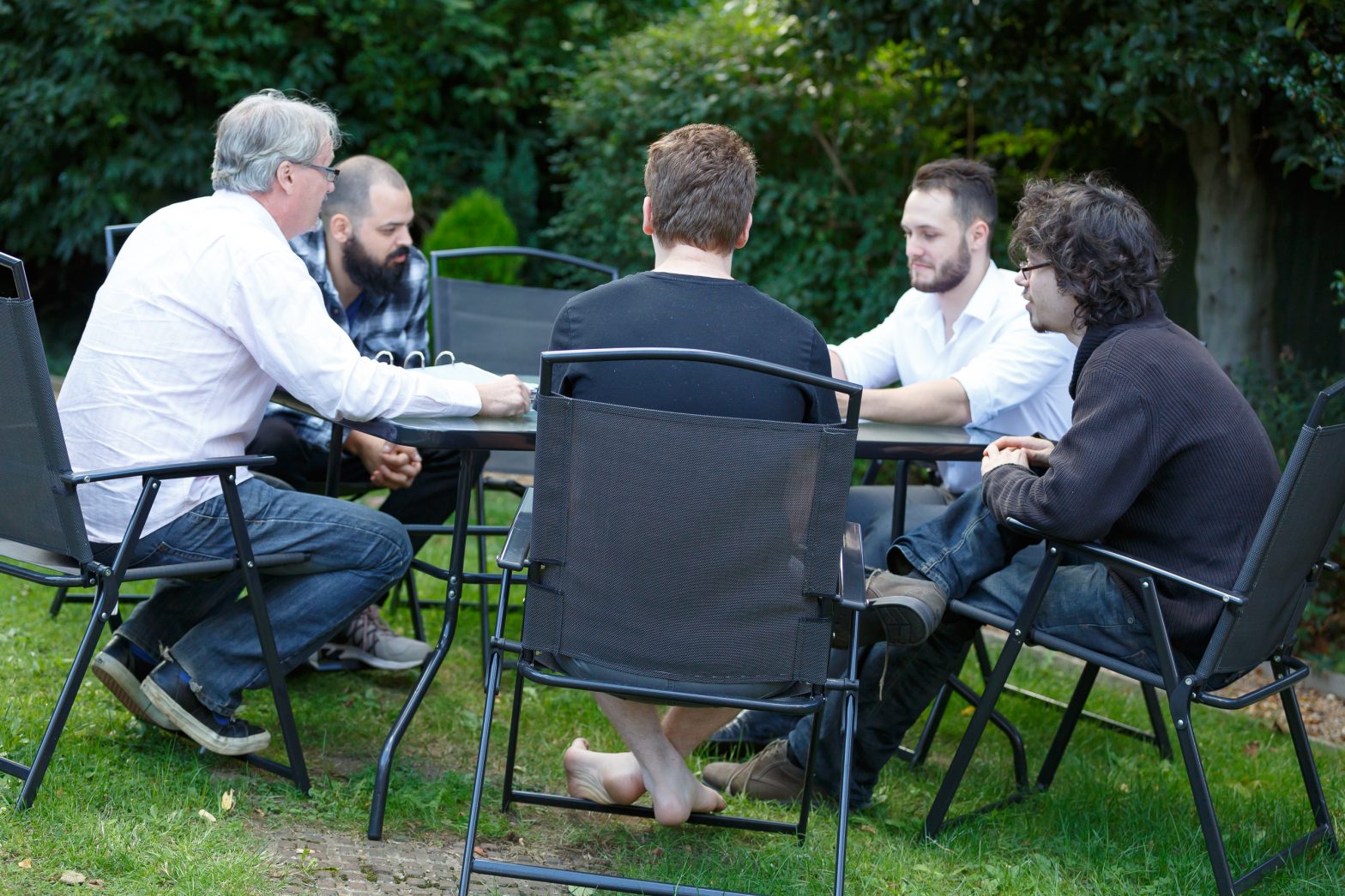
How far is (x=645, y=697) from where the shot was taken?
2393mm

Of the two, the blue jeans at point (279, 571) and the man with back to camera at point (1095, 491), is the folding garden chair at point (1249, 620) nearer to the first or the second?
the man with back to camera at point (1095, 491)

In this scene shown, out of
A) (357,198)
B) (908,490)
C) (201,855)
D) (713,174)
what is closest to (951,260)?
(908,490)

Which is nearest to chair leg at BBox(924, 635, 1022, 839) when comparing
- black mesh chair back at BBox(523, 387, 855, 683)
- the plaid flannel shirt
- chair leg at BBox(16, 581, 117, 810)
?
black mesh chair back at BBox(523, 387, 855, 683)

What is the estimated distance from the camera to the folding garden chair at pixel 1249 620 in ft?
8.25

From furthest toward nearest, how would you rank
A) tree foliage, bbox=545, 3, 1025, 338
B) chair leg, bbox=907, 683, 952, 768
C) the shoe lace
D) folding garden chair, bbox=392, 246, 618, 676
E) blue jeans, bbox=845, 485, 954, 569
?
tree foliage, bbox=545, 3, 1025, 338 → folding garden chair, bbox=392, 246, 618, 676 → the shoe lace → blue jeans, bbox=845, 485, 954, 569 → chair leg, bbox=907, 683, 952, 768

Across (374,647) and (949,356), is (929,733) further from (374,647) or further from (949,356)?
(374,647)

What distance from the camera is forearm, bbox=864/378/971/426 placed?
343 cm

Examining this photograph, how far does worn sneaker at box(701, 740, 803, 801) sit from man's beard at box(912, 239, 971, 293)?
1491 millimetres

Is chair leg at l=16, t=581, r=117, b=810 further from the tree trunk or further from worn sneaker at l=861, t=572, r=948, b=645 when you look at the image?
the tree trunk

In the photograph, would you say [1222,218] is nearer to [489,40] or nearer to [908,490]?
[908,490]

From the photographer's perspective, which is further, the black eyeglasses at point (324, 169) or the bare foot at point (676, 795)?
the black eyeglasses at point (324, 169)

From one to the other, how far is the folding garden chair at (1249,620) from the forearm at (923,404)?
0.66 metres

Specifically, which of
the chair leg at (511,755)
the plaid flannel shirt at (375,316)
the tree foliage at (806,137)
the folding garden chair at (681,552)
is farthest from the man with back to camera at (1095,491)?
the tree foliage at (806,137)

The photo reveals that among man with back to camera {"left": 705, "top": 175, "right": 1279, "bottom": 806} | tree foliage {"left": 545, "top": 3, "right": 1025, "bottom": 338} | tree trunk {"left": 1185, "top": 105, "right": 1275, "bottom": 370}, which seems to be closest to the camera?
man with back to camera {"left": 705, "top": 175, "right": 1279, "bottom": 806}
